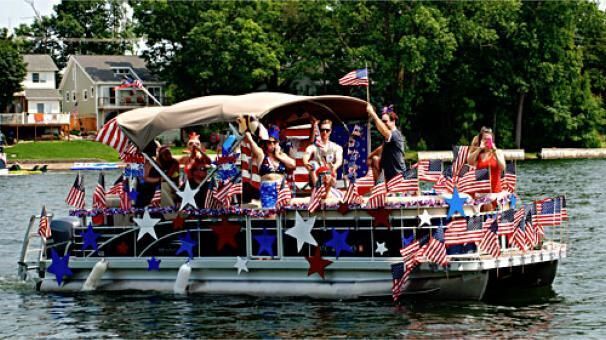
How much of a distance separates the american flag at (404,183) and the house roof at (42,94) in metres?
91.2

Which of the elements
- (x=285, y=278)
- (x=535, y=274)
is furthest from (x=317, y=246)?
(x=535, y=274)

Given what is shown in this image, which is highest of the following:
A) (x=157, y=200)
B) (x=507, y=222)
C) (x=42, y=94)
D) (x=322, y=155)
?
(x=42, y=94)

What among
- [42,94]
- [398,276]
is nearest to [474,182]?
[398,276]

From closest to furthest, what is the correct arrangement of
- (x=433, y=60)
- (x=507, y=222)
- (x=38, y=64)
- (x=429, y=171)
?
(x=507, y=222) < (x=429, y=171) < (x=433, y=60) < (x=38, y=64)

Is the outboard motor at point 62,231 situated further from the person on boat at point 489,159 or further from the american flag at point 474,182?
the person on boat at point 489,159

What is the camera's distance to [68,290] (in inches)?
803

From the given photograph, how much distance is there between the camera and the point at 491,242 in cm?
1773

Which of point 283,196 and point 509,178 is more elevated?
point 509,178

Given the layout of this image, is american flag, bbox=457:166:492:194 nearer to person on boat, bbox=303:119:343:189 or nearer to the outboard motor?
person on boat, bbox=303:119:343:189

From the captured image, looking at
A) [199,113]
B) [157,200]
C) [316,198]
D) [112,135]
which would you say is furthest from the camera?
[112,135]

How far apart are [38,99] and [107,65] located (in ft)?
25.3

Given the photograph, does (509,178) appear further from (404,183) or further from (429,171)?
(404,183)

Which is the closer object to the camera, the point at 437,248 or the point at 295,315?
the point at 437,248

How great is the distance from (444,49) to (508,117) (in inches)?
301
